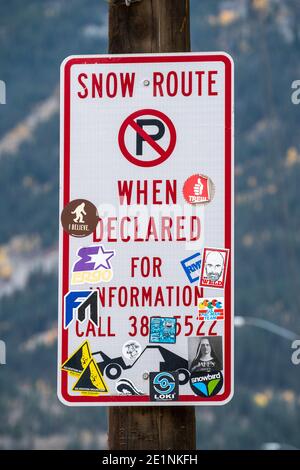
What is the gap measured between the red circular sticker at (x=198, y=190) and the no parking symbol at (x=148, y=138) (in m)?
0.16

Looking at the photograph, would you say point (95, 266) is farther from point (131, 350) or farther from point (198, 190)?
point (198, 190)

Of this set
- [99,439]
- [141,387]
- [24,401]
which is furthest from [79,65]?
[24,401]

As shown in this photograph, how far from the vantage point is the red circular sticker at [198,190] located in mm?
5922

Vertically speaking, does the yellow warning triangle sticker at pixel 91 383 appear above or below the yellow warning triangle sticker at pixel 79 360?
below

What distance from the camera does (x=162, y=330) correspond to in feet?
19.4

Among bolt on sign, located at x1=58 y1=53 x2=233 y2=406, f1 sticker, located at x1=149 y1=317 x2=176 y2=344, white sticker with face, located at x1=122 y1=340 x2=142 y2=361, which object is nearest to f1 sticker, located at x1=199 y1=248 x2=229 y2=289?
bolt on sign, located at x1=58 y1=53 x2=233 y2=406

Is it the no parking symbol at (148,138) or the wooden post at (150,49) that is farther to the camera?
the wooden post at (150,49)

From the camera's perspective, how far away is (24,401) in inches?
6969

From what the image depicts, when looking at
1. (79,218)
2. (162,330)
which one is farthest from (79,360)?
(79,218)

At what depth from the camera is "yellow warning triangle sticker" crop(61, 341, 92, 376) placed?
233 inches

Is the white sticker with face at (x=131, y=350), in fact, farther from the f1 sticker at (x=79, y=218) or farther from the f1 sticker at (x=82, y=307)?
the f1 sticker at (x=79, y=218)

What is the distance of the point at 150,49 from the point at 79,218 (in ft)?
2.90

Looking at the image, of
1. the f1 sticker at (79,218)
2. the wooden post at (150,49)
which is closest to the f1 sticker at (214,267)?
the f1 sticker at (79,218)

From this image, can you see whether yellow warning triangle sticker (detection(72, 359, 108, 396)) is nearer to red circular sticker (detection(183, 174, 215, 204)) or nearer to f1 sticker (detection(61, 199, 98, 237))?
f1 sticker (detection(61, 199, 98, 237))
